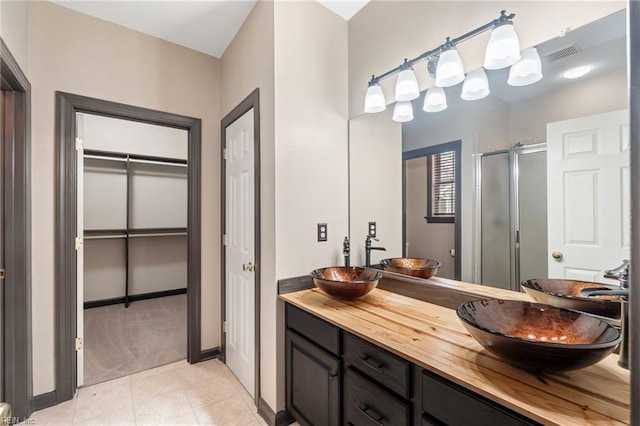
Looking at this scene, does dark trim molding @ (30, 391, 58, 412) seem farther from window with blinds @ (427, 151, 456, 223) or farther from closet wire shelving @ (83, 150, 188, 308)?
window with blinds @ (427, 151, 456, 223)

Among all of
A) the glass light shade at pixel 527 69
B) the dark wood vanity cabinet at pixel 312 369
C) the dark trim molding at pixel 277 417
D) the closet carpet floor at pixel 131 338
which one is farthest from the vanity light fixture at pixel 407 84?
the closet carpet floor at pixel 131 338

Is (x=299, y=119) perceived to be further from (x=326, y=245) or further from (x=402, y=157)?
(x=326, y=245)

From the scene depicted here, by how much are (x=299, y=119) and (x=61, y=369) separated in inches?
93.5

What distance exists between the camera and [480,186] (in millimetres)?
1529

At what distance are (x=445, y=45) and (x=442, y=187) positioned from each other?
0.74 metres

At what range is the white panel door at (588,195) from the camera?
105cm

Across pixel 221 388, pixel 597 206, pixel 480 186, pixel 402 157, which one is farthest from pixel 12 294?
pixel 597 206

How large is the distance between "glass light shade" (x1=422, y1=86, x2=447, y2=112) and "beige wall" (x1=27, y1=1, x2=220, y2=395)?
1850 mm

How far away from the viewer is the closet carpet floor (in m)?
2.52

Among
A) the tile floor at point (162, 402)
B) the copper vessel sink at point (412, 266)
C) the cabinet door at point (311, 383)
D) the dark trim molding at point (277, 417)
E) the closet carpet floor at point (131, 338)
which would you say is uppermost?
the copper vessel sink at point (412, 266)

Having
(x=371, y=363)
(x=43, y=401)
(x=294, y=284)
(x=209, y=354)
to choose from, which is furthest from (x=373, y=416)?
(x=43, y=401)

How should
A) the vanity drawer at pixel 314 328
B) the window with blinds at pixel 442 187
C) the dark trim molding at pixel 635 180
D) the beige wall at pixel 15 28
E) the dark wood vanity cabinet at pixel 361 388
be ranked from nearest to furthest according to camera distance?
the dark trim molding at pixel 635 180 → the dark wood vanity cabinet at pixel 361 388 → the vanity drawer at pixel 314 328 → the beige wall at pixel 15 28 → the window with blinds at pixel 442 187

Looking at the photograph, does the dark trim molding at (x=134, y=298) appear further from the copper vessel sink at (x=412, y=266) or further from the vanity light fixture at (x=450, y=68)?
the vanity light fixture at (x=450, y=68)

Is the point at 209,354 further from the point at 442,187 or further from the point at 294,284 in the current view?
the point at 442,187
